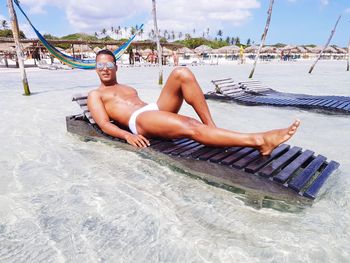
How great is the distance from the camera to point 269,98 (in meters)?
7.07

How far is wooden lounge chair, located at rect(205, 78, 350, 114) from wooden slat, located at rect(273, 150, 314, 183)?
358cm

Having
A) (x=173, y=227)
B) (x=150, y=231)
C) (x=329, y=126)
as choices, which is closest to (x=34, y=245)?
(x=150, y=231)

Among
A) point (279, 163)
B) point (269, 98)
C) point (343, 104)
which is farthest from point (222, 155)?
point (269, 98)

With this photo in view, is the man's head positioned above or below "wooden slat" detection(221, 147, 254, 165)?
above

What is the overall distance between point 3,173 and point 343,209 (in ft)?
10.2

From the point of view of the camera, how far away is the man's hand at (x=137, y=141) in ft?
9.62

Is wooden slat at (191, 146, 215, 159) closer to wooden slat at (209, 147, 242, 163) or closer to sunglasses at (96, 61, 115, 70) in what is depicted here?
wooden slat at (209, 147, 242, 163)

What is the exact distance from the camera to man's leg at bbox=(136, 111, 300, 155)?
227 cm

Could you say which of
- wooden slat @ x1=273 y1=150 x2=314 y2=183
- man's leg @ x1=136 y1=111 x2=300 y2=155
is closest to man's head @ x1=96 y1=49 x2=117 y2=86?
man's leg @ x1=136 y1=111 x2=300 y2=155

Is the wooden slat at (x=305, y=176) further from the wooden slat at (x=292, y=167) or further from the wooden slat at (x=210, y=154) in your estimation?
the wooden slat at (x=210, y=154)

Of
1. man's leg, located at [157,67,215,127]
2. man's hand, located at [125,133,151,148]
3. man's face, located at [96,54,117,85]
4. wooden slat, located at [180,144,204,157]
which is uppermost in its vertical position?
man's face, located at [96,54,117,85]

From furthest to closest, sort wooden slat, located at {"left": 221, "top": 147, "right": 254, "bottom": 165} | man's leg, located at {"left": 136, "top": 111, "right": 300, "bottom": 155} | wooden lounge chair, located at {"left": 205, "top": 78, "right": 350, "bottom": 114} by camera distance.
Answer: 1. wooden lounge chair, located at {"left": 205, "top": 78, "right": 350, "bottom": 114}
2. wooden slat, located at {"left": 221, "top": 147, "right": 254, "bottom": 165}
3. man's leg, located at {"left": 136, "top": 111, "right": 300, "bottom": 155}

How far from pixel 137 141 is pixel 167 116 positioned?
448mm

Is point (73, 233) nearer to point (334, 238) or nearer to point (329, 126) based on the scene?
point (334, 238)
